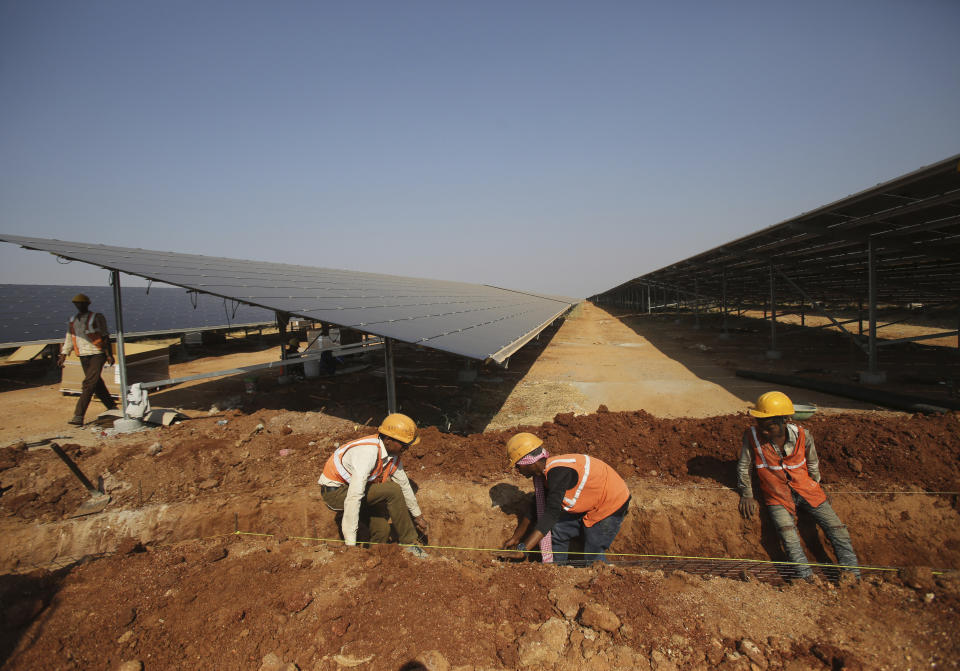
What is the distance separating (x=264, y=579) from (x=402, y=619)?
4.05 ft

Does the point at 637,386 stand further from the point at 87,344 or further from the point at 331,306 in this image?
the point at 87,344

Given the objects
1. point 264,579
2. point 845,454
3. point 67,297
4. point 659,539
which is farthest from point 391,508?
point 67,297

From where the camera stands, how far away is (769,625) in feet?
8.63

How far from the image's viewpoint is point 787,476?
3953mm

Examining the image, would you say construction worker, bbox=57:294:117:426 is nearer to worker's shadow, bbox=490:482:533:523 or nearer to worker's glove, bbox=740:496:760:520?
worker's shadow, bbox=490:482:533:523

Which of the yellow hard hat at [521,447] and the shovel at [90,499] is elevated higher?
the yellow hard hat at [521,447]

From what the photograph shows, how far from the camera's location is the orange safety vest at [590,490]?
12.2ft

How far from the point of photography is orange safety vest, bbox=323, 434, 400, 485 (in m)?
3.81

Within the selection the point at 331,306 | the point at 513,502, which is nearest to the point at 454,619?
the point at 513,502

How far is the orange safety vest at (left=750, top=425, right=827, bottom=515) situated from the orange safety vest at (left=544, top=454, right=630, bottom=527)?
4.83ft

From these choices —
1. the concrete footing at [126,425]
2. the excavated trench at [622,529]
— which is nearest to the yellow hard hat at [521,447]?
the excavated trench at [622,529]

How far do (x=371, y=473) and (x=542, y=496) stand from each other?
166 centimetres

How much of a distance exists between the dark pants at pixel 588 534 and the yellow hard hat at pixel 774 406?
1608mm

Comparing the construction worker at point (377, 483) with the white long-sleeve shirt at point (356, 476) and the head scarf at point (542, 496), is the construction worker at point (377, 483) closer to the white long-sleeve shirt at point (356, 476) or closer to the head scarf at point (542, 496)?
the white long-sleeve shirt at point (356, 476)
